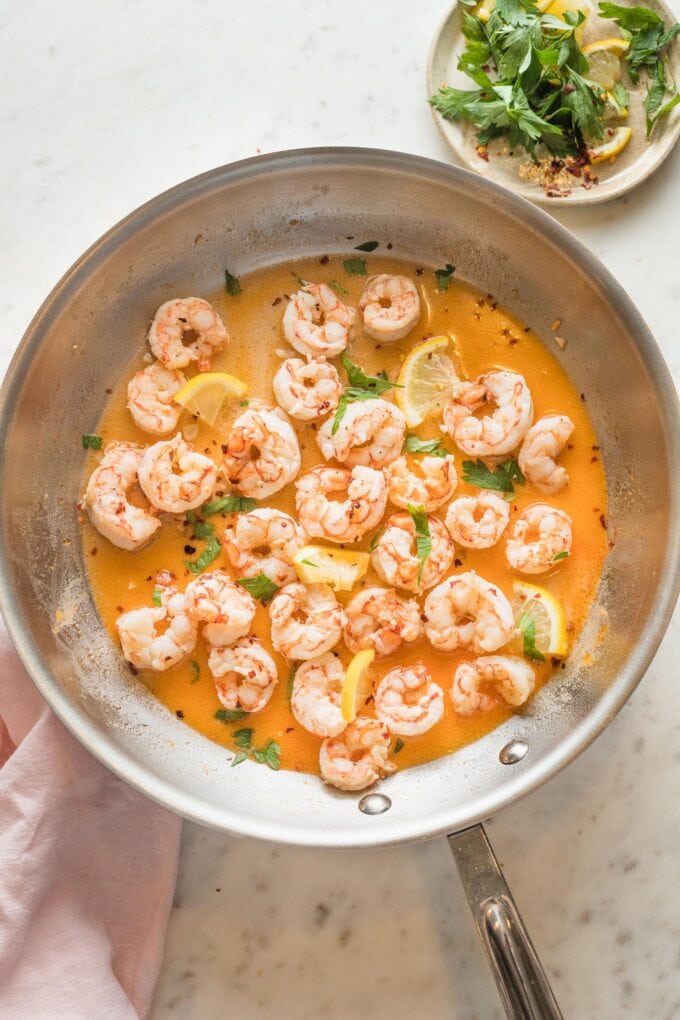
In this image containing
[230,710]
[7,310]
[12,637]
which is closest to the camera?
[12,637]

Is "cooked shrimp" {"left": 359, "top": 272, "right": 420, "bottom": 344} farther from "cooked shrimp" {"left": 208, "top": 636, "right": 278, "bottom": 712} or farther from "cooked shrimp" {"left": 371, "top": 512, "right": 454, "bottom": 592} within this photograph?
"cooked shrimp" {"left": 208, "top": 636, "right": 278, "bottom": 712}

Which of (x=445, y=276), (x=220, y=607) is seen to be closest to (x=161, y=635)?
(x=220, y=607)

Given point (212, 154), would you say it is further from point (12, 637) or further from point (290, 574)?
point (12, 637)

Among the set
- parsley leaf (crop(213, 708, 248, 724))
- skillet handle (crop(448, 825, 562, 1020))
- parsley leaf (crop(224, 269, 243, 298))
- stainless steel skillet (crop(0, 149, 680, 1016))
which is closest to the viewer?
skillet handle (crop(448, 825, 562, 1020))

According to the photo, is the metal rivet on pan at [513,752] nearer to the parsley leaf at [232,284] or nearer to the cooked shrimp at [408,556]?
the cooked shrimp at [408,556]

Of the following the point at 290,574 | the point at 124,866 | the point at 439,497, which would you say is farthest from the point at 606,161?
the point at 124,866

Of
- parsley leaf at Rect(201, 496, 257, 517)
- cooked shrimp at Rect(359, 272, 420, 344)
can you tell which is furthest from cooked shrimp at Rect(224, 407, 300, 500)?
cooked shrimp at Rect(359, 272, 420, 344)
